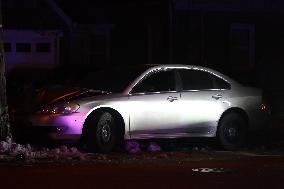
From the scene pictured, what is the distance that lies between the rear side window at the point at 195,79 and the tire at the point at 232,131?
27.8 inches

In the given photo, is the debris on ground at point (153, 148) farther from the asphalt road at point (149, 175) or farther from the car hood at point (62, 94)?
the asphalt road at point (149, 175)

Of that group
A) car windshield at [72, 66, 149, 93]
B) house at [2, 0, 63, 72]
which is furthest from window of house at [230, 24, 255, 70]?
car windshield at [72, 66, 149, 93]

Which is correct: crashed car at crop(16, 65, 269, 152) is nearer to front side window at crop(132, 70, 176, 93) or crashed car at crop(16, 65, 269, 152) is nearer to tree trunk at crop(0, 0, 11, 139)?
front side window at crop(132, 70, 176, 93)

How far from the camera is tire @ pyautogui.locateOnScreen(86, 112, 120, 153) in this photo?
48.0 feet

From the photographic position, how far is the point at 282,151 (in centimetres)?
1600

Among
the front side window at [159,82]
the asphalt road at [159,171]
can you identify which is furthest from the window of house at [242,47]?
the front side window at [159,82]

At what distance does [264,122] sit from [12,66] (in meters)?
17.8

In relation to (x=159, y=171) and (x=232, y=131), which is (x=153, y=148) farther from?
(x=159, y=171)

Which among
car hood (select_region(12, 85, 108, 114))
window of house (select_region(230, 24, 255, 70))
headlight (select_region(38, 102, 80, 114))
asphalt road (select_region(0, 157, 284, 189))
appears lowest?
asphalt road (select_region(0, 157, 284, 189))

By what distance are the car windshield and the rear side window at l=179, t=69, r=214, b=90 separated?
30.5 inches

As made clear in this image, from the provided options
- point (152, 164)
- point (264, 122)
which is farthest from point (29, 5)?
→ point (152, 164)

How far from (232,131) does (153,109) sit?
1.86m

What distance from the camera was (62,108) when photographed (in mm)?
14602

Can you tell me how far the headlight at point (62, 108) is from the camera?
573 inches
